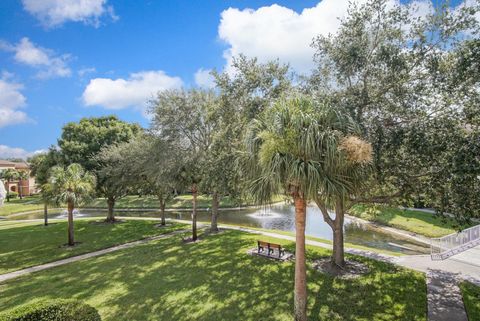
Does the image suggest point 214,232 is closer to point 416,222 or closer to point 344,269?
point 344,269

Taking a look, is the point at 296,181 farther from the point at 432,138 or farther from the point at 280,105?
the point at 432,138

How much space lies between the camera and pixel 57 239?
64.1 ft

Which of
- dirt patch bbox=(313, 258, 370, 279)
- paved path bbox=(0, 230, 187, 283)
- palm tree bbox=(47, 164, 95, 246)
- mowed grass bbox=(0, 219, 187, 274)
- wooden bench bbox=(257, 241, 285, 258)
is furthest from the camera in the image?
palm tree bbox=(47, 164, 95, 246)

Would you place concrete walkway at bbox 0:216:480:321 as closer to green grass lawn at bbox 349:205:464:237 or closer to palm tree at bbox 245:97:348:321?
palm tree at bbox 245:97:348:321

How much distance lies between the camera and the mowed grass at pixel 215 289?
8.36m

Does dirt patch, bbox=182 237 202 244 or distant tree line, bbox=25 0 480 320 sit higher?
distant tree line, bbox=25 0 480 320

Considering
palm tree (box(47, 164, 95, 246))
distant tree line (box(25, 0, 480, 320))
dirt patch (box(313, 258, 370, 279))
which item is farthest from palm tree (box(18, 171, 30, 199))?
dirt patch (box(313, 258, 370, 279))

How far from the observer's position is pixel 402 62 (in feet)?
30.1

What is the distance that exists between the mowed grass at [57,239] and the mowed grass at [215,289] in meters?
2.76

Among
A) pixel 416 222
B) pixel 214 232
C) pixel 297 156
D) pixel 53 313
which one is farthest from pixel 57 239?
pixel 416 222

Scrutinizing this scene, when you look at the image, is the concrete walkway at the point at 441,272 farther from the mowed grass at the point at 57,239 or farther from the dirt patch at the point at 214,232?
the dirt patch at the point at 214,232

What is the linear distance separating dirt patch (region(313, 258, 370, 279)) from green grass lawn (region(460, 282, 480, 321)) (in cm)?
299

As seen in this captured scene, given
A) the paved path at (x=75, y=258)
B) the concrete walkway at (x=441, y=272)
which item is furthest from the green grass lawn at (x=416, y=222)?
the paved path at (x=75, y=258)

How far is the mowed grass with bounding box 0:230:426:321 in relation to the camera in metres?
8.36
